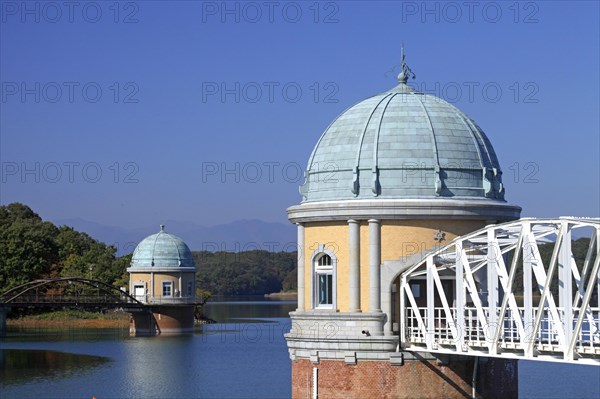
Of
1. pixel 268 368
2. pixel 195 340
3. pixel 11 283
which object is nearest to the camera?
pixel 268 368

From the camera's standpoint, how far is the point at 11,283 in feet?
403

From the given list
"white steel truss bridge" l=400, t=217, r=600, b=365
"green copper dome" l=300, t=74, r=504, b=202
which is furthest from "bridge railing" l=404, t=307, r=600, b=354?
"green copper dome" l=300, t=74, r=504, b=202

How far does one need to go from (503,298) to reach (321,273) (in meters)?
7.46

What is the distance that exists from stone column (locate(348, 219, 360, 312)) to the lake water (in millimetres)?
18289

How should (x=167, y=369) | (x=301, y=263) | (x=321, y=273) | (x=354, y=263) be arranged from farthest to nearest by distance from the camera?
(x=167, y=369)
(x=301, y=263)
(x=321, y=273)
(x=354, y=263)

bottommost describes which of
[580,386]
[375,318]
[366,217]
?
[580,386]

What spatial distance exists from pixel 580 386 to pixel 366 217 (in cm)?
2689

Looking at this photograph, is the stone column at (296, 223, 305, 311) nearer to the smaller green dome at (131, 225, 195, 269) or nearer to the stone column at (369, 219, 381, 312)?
the stone column at (369, 219, 381, 312)

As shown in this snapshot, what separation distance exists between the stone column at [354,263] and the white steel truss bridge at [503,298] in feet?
4.76

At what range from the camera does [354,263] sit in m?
42.4

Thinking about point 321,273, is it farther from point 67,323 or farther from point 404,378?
point 67,323

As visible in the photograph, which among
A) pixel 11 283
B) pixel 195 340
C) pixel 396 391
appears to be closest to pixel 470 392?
pixel 396 391

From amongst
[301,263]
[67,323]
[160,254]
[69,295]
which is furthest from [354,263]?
[67,323]

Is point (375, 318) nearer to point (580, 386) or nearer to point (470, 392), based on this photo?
point (470, 392)
